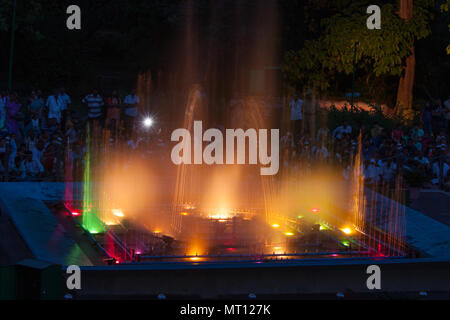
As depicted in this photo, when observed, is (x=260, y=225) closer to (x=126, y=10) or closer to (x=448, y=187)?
(x=448, y=187)

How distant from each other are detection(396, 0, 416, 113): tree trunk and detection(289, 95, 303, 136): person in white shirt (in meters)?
4.80

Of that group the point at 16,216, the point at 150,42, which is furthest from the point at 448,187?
the point at 150,42

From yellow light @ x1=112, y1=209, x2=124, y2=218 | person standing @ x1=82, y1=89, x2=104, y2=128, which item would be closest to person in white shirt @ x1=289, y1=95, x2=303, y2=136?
person standing @ x1=82, y1=89, x2=104, y2=128

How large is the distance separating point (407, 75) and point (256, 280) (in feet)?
59.2

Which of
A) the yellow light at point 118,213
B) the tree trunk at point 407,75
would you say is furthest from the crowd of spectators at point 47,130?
the tree trunk at point 407,75

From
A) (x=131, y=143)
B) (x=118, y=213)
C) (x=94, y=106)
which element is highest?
(x=94, y=106)

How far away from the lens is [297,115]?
20672 millimetres

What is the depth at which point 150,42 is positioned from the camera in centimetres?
2873

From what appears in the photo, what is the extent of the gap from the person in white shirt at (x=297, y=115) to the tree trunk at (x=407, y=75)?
4800 millimetres

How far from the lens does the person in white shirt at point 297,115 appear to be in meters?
20.7

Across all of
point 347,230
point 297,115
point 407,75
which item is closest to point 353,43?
point 407,75

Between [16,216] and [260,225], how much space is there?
3583 millimetres

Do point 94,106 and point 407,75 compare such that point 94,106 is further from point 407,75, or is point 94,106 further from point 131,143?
point 407,75

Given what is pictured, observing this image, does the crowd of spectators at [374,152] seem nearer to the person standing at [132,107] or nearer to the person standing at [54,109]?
the person standing at [132,107]
